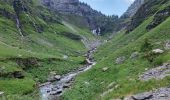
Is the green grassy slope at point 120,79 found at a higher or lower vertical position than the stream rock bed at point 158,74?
lower

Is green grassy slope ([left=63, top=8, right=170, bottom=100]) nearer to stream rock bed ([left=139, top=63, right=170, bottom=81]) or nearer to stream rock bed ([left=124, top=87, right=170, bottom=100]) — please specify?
stream rock bed ([left=139, top=63, right=170, bottom=81])

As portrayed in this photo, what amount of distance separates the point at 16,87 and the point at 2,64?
21.2m

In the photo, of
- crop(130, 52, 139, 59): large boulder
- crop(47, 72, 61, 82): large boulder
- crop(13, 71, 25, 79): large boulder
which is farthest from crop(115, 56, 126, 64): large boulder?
crop(13, 71, 25, 79): large boulder

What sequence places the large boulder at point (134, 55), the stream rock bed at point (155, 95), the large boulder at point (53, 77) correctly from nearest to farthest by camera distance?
the stream rock bed at point (155, 95), the large boulder at point (134, 55), the large boulder at point (53, 77)

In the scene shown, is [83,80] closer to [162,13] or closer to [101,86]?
[101,86]

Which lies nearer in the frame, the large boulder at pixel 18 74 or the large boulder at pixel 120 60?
the large boulder at pixel 120 60

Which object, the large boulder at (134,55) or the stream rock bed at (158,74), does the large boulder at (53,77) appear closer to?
the large boulder at (134,55)

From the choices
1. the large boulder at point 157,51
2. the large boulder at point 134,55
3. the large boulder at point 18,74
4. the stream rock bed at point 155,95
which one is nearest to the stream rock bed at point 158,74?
the stream rock bed at point 155,95

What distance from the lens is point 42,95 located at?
88.1 metres

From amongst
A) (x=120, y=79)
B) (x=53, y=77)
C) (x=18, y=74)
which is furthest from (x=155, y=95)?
(x=53, y=77)

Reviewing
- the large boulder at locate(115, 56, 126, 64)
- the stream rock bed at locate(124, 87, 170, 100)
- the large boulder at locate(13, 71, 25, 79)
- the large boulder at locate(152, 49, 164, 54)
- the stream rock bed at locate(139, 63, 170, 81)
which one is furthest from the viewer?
the large boulder at locate(13, 71, 25, 79)

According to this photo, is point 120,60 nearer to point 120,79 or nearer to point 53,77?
point 53,77

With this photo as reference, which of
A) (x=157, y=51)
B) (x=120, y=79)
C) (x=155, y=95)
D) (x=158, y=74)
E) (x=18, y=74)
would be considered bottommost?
(x=18, y=74)

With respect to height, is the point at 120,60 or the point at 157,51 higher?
the point at 157,51
